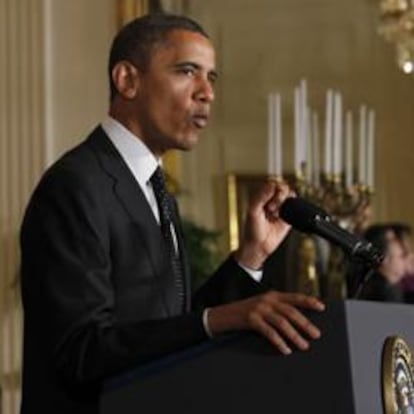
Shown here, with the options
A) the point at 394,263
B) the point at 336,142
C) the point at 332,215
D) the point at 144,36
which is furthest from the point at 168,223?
the point at 394,263

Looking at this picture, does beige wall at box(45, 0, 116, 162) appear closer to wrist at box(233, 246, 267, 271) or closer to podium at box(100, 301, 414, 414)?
wrist at box(233, 246, 267, 271)

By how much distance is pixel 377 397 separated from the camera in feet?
5.87

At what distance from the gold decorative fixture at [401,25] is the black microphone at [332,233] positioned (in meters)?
3.92

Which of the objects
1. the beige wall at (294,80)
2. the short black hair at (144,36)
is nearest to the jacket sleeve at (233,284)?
the short black hair at (144,36)

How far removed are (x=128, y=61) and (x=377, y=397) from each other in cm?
76

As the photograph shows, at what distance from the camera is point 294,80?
7.70 metres

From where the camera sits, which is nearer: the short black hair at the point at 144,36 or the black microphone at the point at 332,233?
the black microphone at the point at 332,233

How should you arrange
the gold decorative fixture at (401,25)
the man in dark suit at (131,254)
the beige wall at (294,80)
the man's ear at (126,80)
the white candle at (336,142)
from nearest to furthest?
the man in dark suit at (131,254) → the man's ear at (126,80) → the white candle at (336,142) → the gold decorative fixture at (401,25) → the beige wall at (294,80)

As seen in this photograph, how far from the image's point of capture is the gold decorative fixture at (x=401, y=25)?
230 inches

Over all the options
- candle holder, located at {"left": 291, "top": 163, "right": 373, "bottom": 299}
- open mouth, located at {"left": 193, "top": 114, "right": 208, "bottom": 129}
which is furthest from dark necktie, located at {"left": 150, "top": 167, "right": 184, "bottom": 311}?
candle holder, located at {"left": 291, "top": 163, "right": 373, "bottom": 299}

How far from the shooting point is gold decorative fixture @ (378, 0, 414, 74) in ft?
19.2

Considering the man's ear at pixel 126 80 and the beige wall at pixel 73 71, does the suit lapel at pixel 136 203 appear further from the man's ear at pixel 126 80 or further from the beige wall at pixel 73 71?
the beige wall at pixel 73 71

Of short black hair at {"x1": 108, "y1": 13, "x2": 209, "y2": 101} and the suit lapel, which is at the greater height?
short black hair at {"x1": 108, "y1": 13, "x2": 209, "y2": 101}

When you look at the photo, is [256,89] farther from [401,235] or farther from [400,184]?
[401,235]
